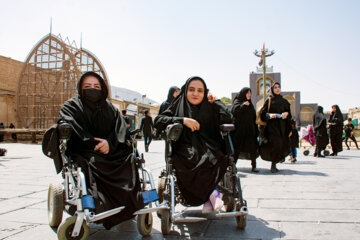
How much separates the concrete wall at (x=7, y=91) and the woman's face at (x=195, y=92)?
25417mm

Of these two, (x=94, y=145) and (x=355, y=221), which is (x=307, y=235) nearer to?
(x=355, y=221)

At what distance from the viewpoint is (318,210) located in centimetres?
327

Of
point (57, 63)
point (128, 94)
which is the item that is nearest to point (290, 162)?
point (57, 63)

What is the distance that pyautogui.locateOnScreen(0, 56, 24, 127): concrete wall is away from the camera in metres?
25.8

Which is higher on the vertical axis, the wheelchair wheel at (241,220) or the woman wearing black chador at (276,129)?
the woman wearing black chador at (276,129)

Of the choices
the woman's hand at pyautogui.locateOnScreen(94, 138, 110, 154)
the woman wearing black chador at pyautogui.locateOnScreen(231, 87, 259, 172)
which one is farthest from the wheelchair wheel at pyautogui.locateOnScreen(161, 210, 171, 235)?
the woman wearing black chador at pyautogui.locateOnScreen(231, 87, 259, 172)

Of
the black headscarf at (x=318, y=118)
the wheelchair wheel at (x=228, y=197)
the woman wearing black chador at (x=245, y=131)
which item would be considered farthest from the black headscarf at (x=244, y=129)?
the black headscarf at (x=318, y=118)

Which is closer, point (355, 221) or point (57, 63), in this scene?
point (355, 221)

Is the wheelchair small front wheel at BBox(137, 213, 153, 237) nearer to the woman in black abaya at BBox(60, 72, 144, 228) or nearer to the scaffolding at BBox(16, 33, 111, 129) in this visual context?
the woman in black abaya at BBox(60, 72, 144, 228)

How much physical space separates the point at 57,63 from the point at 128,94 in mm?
20446

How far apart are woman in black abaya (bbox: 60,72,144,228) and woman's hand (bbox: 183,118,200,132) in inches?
22.4

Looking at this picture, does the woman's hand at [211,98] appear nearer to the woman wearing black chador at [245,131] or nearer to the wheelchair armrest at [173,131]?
the wheelchair armrest at [173,131]

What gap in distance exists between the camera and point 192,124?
287 cm

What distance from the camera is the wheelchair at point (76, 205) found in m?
2.21
